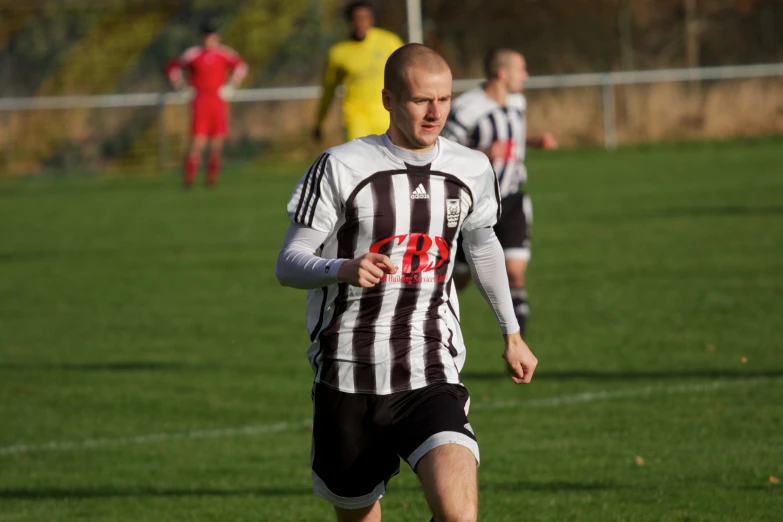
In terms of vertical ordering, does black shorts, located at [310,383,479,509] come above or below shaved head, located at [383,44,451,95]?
below

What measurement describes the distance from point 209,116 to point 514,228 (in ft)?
53.0

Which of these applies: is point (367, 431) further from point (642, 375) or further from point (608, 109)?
point (608, 109)

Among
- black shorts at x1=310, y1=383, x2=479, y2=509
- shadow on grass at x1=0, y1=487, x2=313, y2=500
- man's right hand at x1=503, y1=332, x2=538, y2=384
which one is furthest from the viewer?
shadow on grass at x1=0, y1=487, x2=313, y2=500

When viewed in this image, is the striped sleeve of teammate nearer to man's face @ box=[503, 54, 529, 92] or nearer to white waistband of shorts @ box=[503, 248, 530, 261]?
white waistband of shorts @ box=[503, 248, 530, 261]

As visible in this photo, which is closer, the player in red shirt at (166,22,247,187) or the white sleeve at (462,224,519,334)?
the white sleeve at (462,224,519,334)

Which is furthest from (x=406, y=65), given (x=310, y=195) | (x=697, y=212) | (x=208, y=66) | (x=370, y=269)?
(x=208, y=66)

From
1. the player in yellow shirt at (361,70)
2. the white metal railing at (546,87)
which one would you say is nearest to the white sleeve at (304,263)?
the player in yellow shirt at (361,70)

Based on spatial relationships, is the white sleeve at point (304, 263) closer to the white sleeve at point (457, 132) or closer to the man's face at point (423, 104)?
the man's face at point (423, 104)

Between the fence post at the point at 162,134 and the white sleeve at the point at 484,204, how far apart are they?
26625 millimetres

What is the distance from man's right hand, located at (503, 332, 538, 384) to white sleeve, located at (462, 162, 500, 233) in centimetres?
39

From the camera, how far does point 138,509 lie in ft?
19.3

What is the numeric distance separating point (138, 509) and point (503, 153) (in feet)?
13.8

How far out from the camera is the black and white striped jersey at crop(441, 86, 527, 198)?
9.35m

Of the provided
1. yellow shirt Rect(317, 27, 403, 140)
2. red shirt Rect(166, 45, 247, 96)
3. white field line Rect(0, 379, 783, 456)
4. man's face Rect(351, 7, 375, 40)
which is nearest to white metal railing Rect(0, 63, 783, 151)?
red shirt Rect(166, 45, 247, 96)
